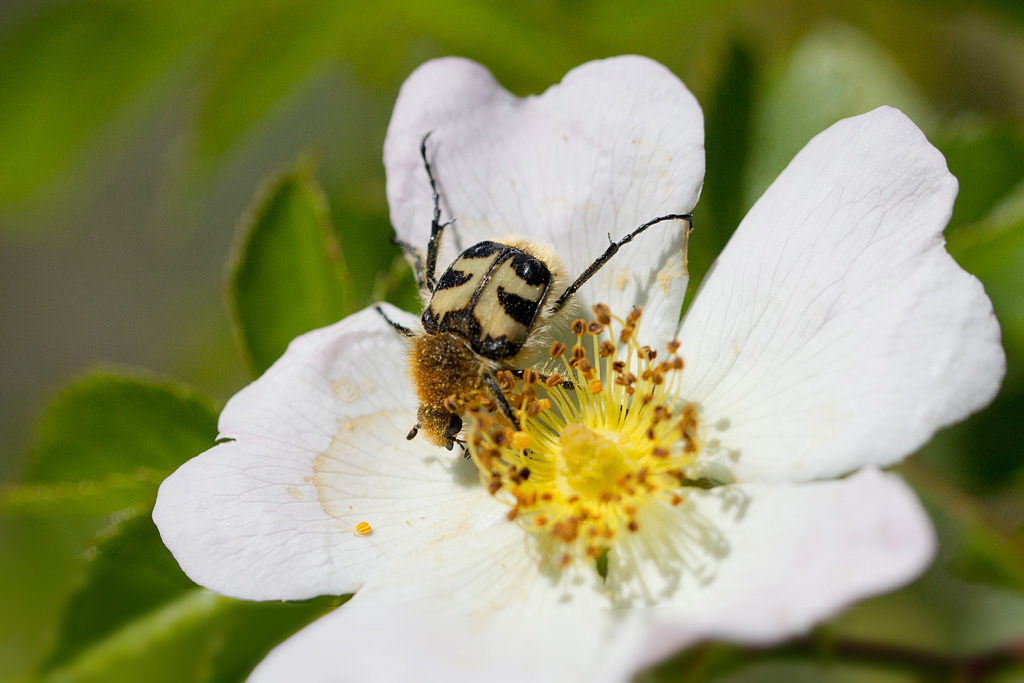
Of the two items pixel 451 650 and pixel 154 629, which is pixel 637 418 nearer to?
pixel 451 650

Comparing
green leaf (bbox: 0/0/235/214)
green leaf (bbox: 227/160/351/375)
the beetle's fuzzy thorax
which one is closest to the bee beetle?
the beetle's fuzzy thorax

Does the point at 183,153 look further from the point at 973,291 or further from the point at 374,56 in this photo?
the point at 973,291

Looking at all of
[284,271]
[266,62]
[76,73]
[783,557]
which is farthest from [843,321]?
[76,73]

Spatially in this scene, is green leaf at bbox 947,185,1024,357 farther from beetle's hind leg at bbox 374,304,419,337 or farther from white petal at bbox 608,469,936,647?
beetle's hind leg at bbox 374,304,419,337

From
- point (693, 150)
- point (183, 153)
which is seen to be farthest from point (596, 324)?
point (183, 153)

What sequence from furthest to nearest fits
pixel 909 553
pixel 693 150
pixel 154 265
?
pixel 154 265 → pixel 693 150 → pixel 909 553

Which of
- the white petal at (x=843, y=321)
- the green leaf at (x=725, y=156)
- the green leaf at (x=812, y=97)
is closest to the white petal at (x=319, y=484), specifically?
the white petal at (x=843, y=321)
